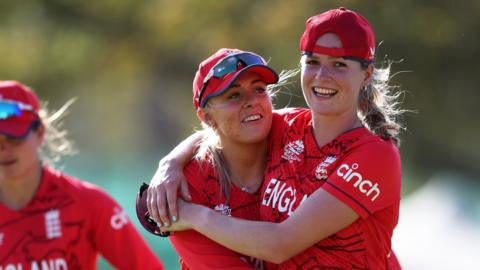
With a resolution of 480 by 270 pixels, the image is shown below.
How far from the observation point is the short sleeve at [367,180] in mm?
3758

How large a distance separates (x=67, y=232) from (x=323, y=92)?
1.50 m

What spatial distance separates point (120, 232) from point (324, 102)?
1.34m

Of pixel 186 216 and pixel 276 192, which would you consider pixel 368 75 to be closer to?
pixel 276 192

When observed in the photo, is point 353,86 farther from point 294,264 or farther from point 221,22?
point 221,22

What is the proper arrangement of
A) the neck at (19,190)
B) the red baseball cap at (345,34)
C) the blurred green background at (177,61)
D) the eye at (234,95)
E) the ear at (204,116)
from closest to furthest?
the red baseball cap at (345,34) < the eye at (234,95) < the ear at (204,116) < the neck at (19,190) < the blurred green background at (177,61)

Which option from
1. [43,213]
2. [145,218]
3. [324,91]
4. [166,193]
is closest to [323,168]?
[324,91]

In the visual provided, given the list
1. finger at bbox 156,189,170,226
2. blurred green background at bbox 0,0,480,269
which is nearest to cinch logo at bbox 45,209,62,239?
finger at bbox 156,189,170,226

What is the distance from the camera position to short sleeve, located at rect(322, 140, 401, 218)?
3758 millimetres

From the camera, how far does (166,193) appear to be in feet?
13.8

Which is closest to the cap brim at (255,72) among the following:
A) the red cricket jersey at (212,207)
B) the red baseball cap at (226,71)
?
the red baseball cap at (226,71)

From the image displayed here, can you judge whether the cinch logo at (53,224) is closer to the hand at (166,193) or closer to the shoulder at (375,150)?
the hand at (166,193)

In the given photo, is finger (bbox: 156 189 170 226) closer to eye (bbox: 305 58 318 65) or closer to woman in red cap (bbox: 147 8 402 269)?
woman in red cap (bbox: 147 8 402 269)

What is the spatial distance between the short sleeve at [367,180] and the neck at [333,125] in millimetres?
189

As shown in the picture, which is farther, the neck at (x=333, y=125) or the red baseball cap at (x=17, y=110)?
the red baseball cap at (x=17, y=110)
